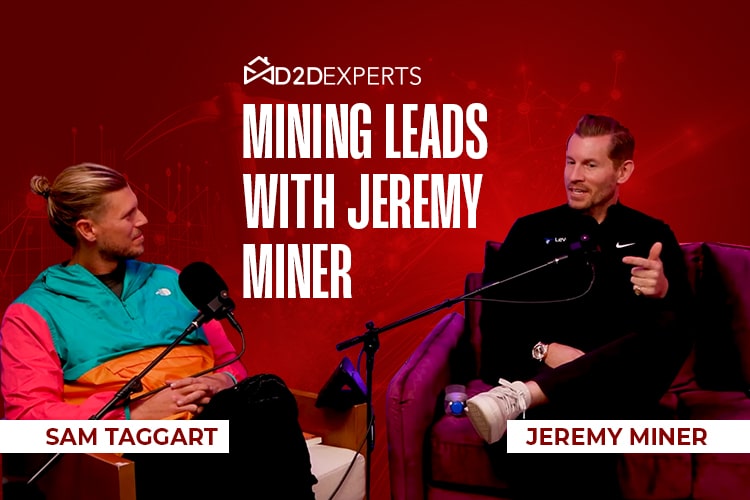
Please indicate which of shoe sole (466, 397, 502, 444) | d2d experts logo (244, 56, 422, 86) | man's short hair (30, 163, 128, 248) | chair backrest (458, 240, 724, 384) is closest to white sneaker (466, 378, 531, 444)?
shoe sole (466, 397, 502, 444)

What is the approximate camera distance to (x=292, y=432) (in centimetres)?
187

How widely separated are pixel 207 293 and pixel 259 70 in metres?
1.48

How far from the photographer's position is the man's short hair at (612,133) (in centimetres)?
252

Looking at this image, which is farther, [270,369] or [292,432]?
[270,369]

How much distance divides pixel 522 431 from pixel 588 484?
0.87 feet

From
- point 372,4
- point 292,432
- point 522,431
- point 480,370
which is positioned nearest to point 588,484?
point 522,431

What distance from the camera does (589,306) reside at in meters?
2.45

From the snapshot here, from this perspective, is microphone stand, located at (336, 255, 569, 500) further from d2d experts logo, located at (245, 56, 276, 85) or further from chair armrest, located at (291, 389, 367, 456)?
d2d experts logo, located at (245, 56, 276, 85)

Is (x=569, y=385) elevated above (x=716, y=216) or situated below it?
below

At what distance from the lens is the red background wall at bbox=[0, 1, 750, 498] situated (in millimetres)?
2930

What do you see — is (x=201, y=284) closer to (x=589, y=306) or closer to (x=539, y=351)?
(x=539, y=351)

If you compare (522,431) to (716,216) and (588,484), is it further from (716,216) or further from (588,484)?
(716,216)

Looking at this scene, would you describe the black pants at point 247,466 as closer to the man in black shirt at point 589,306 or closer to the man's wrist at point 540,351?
the man in black shirt at point 589,306

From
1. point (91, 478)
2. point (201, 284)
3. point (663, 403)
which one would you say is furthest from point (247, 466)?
point (663, 403)
